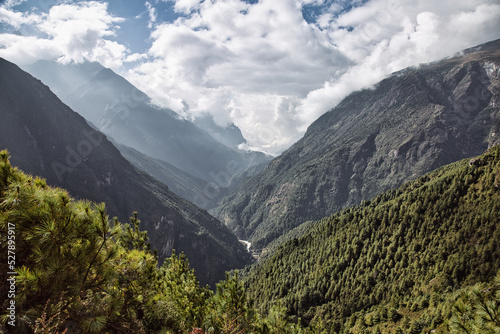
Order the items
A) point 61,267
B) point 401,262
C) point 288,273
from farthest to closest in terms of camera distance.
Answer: point 288,273, point 401,262, point 61,267

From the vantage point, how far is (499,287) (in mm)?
15414

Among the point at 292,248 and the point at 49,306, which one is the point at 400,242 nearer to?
the point at 292,248

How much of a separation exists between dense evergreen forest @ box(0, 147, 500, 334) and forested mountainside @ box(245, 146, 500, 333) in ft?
1.77

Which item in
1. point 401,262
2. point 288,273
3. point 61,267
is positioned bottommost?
point 288,273

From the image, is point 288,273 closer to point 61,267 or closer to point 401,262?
point 401,262

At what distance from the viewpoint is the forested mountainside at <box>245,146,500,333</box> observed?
102m

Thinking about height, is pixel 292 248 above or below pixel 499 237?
below

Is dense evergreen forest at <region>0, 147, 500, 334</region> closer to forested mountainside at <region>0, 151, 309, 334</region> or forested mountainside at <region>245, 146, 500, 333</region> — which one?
forested mountainside at <region>0, 151, 309, 334</region>

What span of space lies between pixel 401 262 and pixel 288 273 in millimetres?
67154

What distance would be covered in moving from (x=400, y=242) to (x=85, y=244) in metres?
160

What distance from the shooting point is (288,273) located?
6594 inches

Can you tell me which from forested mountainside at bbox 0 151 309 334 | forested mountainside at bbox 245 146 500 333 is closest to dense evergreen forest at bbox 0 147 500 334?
forested mountainside at bbox 0 151 309 334

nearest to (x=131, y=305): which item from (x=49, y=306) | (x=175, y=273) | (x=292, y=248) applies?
(x=49, y=306)

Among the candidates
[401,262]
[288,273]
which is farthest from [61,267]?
[288,273]
